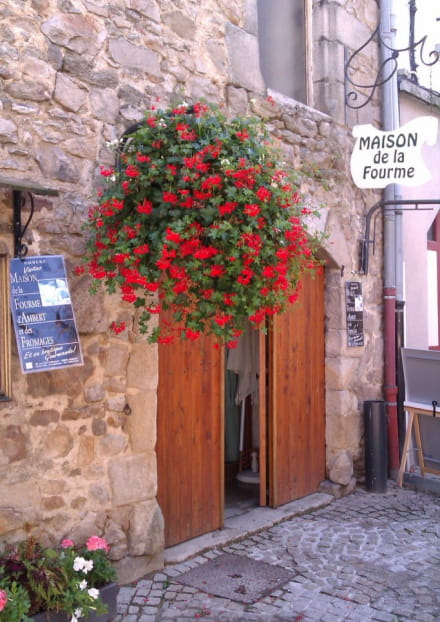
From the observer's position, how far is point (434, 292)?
7340mm

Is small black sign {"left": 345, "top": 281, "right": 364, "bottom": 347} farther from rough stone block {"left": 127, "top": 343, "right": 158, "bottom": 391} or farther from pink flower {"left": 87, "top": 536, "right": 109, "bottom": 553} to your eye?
pink flower {"left": 87, "top": 536, "right": 109, "bottom": 553}

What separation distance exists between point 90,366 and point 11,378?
499mm

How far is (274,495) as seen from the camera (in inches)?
202

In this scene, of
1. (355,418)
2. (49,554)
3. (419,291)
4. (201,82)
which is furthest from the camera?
(419,291)

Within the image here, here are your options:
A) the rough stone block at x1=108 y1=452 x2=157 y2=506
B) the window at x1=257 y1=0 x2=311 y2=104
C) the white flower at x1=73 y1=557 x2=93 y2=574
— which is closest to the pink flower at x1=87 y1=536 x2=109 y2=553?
the white flower at x1=73 y1=557 x2=93 y2=574

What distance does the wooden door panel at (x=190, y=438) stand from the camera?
4180 millimetres

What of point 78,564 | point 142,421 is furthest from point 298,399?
point 78,564

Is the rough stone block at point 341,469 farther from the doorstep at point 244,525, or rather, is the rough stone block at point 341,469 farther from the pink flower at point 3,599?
the pink flower at point 3,599

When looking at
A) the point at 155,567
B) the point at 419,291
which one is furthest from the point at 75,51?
the point at 419,291

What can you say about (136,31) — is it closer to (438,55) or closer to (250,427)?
(438,55)

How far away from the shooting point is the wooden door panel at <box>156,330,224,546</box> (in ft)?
13.7

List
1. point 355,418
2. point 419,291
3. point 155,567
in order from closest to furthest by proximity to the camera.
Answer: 1. point 155,567
2. point 355,418
3. point 419,291

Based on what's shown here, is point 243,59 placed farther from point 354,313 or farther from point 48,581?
point 48,581

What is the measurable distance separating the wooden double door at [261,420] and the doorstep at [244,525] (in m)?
0.06
